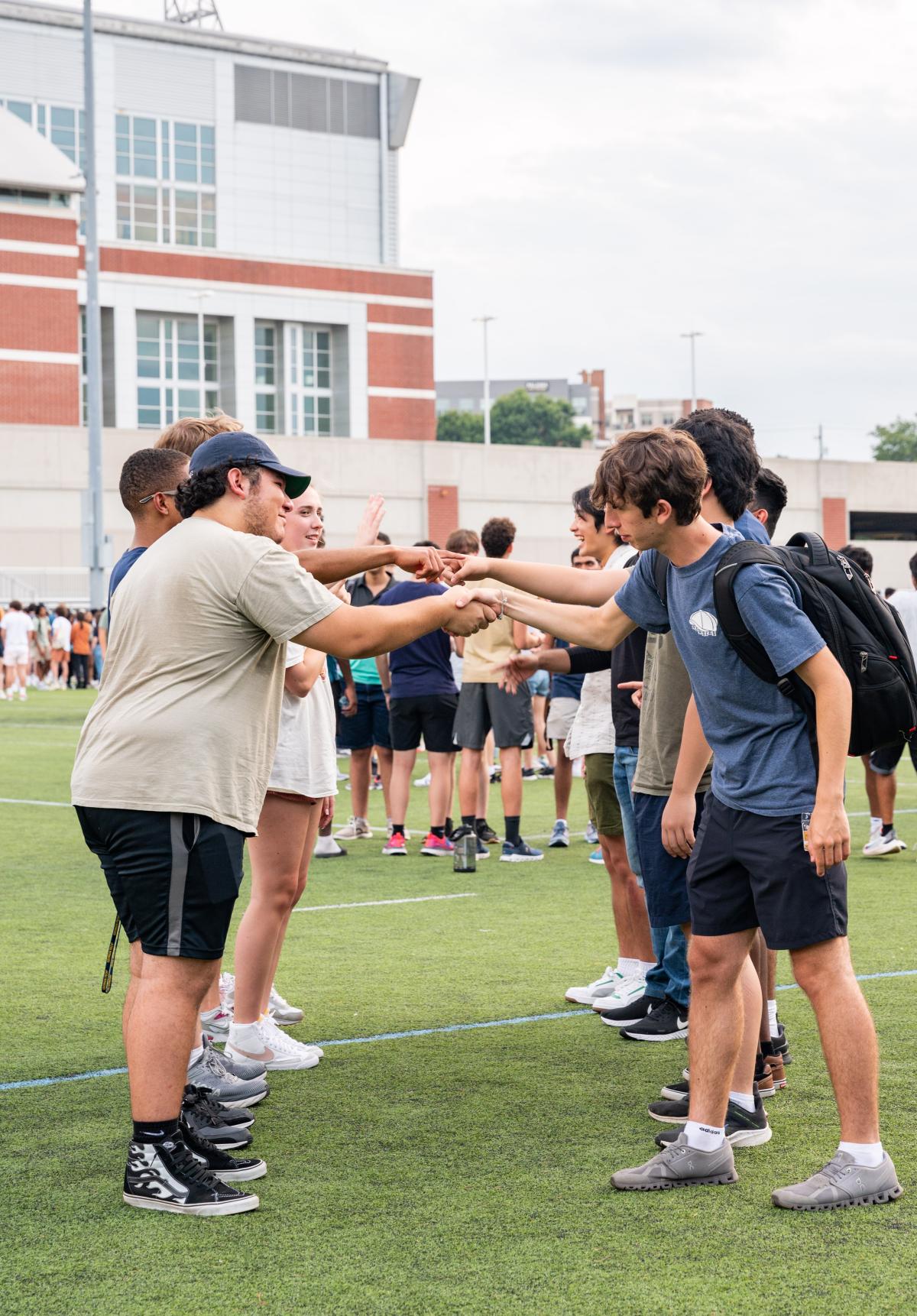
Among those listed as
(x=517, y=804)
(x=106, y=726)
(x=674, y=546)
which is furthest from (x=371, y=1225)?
(x=517, y=804)

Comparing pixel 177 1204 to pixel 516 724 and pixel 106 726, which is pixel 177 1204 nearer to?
pixel 106 726

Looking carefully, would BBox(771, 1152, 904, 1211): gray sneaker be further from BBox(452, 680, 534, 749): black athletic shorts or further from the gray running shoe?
BBox(452, 680, 534, 749): black athletic shorts

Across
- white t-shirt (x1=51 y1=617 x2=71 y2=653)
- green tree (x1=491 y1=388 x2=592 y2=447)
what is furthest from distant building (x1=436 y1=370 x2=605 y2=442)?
white t-shirt (x1=51 y1=617 x2=71 y2=653)

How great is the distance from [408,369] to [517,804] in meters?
63.4

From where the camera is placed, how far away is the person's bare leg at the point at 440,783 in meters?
11.3

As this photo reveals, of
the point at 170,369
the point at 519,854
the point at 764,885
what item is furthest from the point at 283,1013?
the point at 170,369

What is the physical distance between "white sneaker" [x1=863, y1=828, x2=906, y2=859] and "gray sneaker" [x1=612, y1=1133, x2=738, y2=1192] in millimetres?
6875

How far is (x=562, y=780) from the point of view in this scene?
470 inches

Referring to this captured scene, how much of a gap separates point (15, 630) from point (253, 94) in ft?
161

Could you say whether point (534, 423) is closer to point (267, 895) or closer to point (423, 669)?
point (423, 669)

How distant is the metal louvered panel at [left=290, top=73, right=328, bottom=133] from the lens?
74688 millimetres

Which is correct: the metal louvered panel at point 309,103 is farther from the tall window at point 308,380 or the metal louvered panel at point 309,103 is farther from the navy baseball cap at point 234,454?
the navy baseball cap at point 234,454

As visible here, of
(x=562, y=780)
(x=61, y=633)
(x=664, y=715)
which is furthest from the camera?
(x=61, y=633)

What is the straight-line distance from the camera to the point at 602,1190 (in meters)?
4.38
